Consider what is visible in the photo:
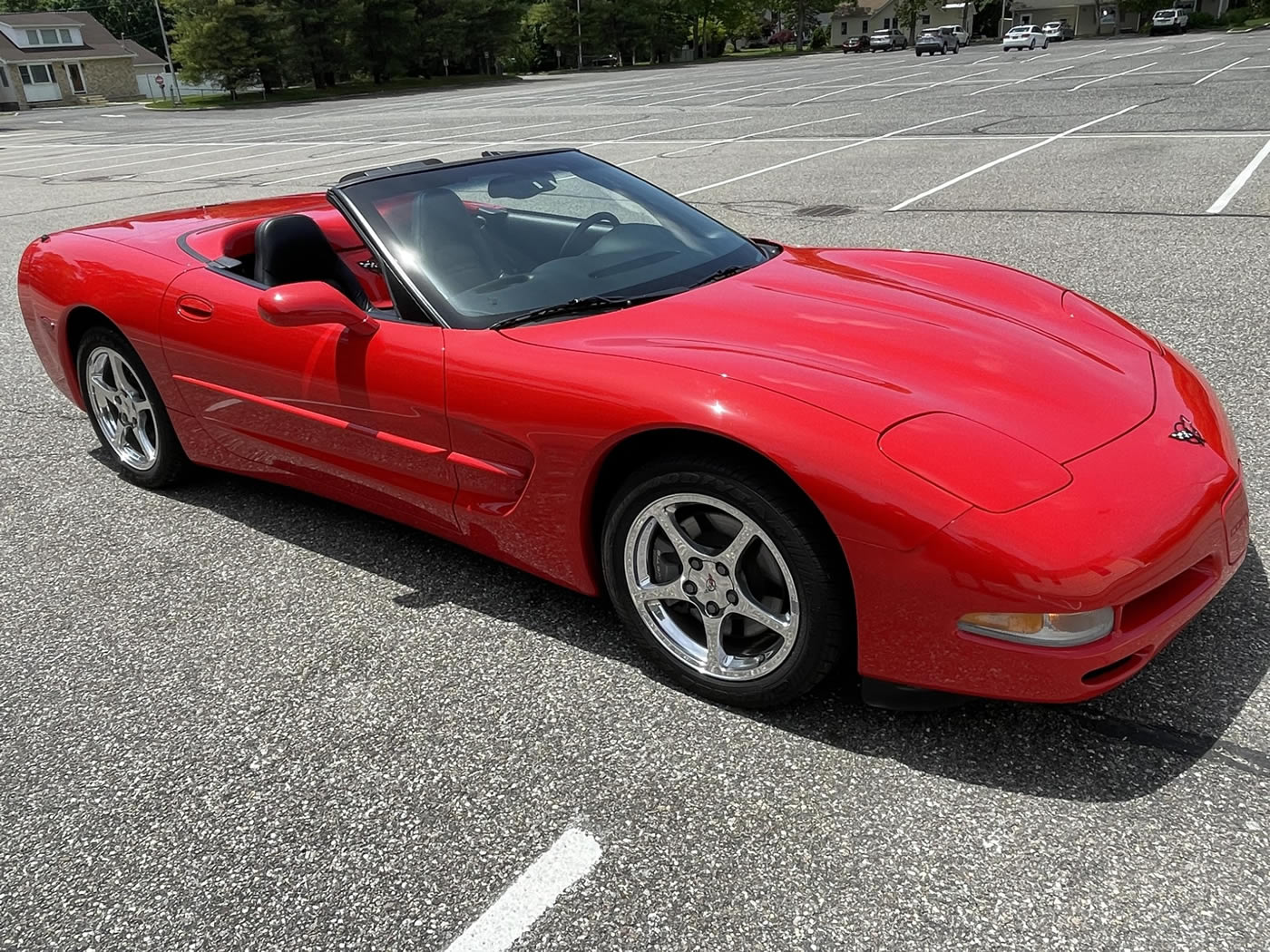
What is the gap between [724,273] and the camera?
317 centimetres

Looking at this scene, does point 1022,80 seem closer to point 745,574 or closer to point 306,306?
point 306,306

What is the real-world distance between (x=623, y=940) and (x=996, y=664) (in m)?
0.93

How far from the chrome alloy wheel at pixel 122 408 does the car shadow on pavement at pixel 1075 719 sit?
167cm

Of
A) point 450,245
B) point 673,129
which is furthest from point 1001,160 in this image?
point 450,245

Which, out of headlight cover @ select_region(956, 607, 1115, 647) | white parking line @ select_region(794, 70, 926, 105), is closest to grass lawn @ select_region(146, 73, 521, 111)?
white parking line @ select_region(794, 70, 926, 105)

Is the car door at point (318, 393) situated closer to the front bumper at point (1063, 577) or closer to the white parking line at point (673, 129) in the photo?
the front bumper at point (1063, 577)

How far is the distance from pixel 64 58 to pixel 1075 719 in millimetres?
80071

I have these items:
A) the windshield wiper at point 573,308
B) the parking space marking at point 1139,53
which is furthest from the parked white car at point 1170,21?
the windshield wiper at point 573,308

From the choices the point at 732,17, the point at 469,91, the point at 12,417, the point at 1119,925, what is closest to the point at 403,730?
the point at 1119,925

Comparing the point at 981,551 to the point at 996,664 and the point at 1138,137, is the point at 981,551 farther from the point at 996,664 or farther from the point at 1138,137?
the point at 1138,137

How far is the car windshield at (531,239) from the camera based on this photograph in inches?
115

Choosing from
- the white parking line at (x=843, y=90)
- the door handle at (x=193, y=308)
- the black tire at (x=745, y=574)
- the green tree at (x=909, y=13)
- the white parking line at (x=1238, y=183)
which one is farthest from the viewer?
the green tree at (x=909, y=13)

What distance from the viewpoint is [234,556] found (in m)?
3.52

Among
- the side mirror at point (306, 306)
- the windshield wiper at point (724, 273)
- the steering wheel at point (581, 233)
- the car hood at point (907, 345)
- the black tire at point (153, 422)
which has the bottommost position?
the black tire at point (153, 422)
